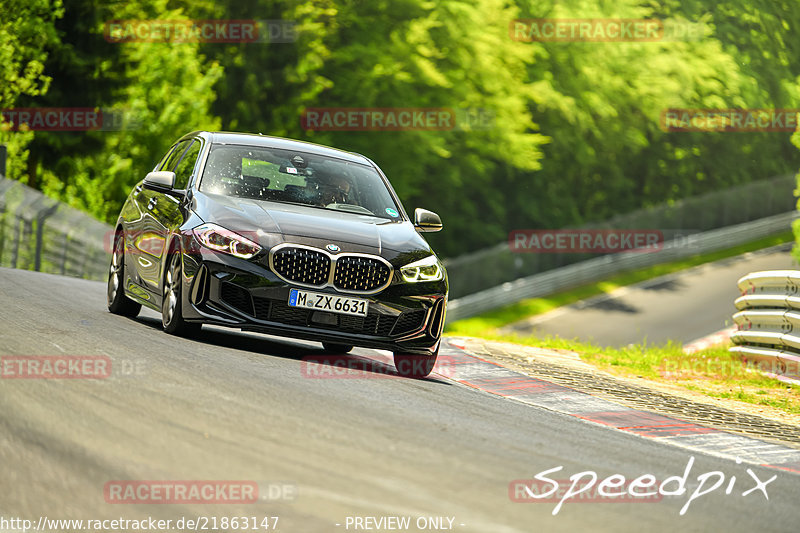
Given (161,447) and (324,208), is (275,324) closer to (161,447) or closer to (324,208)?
(324,208)

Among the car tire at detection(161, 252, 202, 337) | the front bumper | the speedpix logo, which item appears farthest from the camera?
the car tire at detection(161, 252, 202, 337)

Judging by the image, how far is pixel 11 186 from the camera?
2220cm

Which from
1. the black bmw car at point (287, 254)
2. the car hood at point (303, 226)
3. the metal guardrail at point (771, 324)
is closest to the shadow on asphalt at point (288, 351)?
the black bmw car at point (287, 254)

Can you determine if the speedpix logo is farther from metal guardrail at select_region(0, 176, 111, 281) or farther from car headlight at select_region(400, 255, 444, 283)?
metal guardrail at select_region(0, 176, 111, 281)

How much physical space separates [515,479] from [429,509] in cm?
85

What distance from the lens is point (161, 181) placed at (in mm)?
9961

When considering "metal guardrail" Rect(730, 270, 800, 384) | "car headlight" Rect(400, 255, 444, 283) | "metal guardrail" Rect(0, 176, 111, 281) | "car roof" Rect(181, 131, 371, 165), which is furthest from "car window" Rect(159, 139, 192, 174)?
"metal guardrail" Rect(0, 176, 111, 281)

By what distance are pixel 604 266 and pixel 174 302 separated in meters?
38.8

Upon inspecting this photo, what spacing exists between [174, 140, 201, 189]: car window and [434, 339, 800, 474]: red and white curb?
9.36ft

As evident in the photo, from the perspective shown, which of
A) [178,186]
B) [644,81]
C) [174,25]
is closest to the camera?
[178,186]

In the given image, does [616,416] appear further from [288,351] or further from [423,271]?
[288,351]

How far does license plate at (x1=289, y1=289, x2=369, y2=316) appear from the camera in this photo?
8742 millimetres

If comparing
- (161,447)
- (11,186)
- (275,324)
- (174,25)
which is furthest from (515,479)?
(174,25)

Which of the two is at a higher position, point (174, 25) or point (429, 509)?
point (174, 25)
